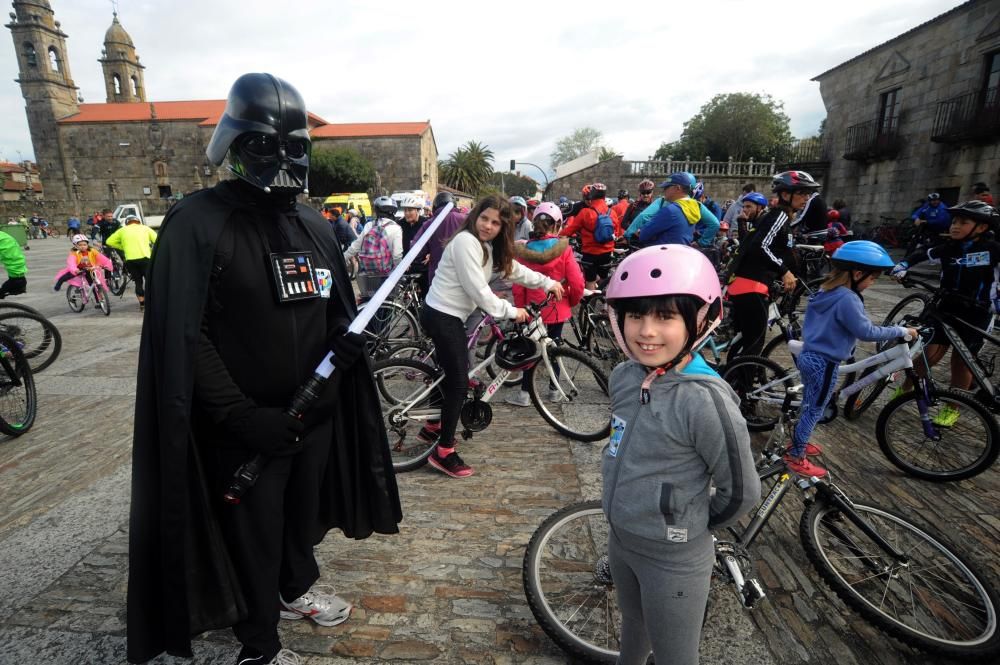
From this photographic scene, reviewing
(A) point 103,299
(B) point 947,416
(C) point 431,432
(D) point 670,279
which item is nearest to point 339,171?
(A) point 103,299

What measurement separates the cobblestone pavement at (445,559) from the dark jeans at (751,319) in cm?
95

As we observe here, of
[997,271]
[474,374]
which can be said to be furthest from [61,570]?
[997,271]

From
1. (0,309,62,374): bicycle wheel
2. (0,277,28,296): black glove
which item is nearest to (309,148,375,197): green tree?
(0,309,62,374): bicycle wheel

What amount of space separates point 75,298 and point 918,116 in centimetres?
2707

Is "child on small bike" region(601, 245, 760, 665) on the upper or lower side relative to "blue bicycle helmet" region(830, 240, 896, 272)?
lower

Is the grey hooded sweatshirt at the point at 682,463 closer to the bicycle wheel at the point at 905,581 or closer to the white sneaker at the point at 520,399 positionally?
the bicycle wheel at the point at 905,581

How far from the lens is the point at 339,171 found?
156 ft

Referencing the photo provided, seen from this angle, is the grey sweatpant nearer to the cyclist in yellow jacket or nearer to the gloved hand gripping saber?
the gloved hand gripping saber

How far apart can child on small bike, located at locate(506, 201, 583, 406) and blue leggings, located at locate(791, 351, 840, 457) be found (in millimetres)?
2304

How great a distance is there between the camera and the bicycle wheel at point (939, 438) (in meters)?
3.34

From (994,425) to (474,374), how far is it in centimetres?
366

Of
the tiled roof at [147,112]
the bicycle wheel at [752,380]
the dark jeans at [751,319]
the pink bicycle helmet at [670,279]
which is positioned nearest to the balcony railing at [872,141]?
the dark jeans at [751,319]

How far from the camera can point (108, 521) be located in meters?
3.14

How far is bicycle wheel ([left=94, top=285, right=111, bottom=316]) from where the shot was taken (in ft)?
31.6
